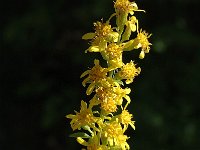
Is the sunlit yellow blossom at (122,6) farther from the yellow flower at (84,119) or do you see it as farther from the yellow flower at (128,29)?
the yellow flower at (84,119)

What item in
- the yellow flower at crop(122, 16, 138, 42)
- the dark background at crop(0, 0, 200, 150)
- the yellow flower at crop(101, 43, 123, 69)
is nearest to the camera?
the yellow flower at crop(101, 43, 123, 69)

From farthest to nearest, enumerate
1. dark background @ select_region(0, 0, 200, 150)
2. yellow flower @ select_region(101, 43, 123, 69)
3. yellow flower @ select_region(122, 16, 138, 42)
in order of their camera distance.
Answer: dark background @ select_region(0, 0, 200, 150) → yellow flower @ select_region(122, 16, 138, 42) → yellow flower @ select_region(101, 43, 123, 69)

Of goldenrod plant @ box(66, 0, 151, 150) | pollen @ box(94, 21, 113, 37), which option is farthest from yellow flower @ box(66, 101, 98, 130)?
pollen @ box(94, 21, 113, 37)

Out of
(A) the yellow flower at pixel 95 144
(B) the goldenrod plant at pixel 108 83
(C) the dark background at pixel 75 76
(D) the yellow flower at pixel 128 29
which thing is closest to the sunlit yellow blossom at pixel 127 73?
(B) the goldenrod plant at pixel 108 83

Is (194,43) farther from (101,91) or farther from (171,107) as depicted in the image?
(101,91)

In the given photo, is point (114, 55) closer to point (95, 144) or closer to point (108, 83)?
point (108, 83)

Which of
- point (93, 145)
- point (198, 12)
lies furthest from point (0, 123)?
point (93, 145)

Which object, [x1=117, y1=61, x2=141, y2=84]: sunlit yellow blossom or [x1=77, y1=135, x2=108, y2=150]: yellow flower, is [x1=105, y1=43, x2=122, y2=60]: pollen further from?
[x1=77, y1=135, x2=108, y2=150]: yellow flower

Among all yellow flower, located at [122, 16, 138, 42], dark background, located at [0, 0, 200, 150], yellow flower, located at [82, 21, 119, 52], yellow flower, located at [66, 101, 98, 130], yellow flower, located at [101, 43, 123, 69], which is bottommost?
yellow flower, located at [66, 101, 98, 130]
